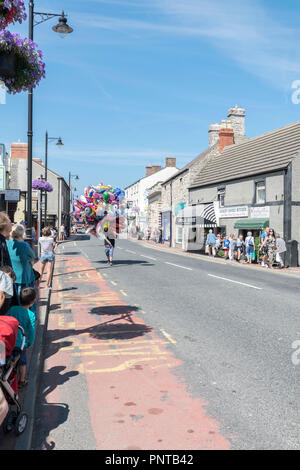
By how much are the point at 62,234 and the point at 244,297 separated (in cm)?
3877

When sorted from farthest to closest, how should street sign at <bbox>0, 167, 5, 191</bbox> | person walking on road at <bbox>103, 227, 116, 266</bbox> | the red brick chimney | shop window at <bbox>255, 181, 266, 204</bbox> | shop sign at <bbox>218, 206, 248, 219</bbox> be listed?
the red brick chimney
shop sign at <bbox>218, 206, 248, 219</bbox>
shop window at <bbox>255, 181, 266, 204</bbox>
person walking on road at <bbox>103, 227, 116, 266</bbox>
street sign at <bbox>0, 167, 5, 191</bbox>

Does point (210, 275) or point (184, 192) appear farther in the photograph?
point (184, 192)

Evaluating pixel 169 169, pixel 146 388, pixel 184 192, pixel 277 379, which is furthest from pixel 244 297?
pixel 169 169

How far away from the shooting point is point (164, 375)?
16.2ft

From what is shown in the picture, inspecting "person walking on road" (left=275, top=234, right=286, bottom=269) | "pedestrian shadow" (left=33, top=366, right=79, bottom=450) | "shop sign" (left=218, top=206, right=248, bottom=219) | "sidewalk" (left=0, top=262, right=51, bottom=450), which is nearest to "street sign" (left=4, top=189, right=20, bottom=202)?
"sidewalk" (left=0, top=262, right=51, bottom=450)

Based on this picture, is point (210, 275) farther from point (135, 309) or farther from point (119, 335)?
point (119, 335)

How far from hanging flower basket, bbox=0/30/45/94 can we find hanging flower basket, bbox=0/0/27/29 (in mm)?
144

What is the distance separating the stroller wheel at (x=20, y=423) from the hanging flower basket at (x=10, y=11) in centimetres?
399

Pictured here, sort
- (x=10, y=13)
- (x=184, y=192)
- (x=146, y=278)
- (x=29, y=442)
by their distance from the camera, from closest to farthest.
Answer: (x=29, y=442) < (x=10, y=13) < (x=146, y=278) < (x=184, y=192)

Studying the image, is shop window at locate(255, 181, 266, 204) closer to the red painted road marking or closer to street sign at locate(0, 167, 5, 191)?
the red painted road marking

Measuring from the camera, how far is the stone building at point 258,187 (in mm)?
21234

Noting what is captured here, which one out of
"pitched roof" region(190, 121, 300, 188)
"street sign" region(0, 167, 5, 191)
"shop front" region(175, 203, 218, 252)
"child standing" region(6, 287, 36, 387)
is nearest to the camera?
"child standing" region(6, 287, 36, 387)

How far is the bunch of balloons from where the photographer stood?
14898 mm

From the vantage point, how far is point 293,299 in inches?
401
